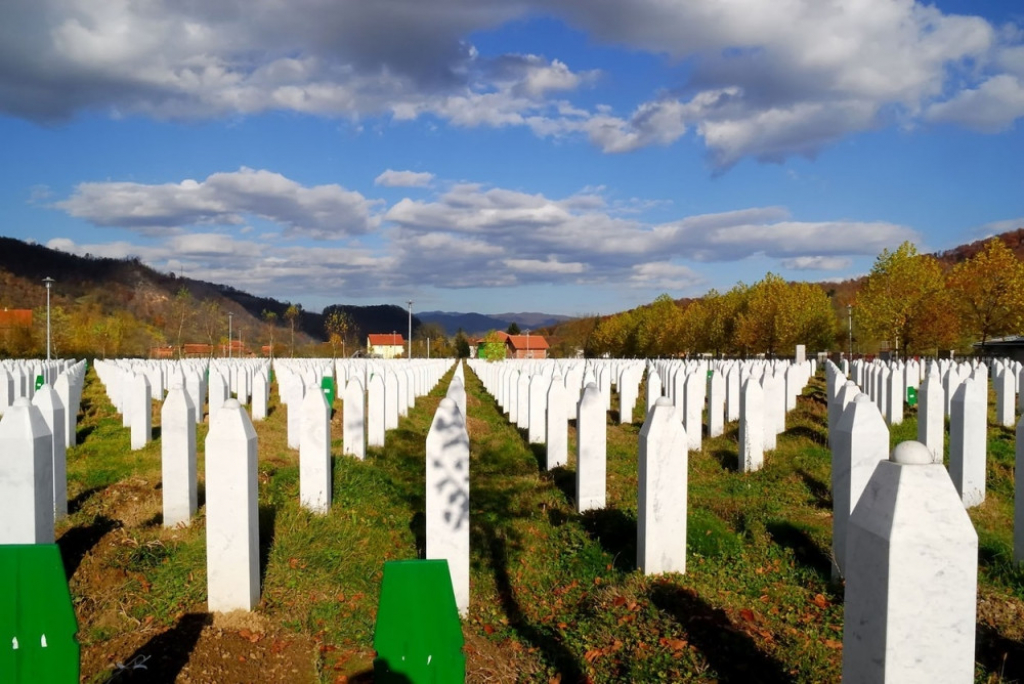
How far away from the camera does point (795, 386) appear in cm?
2056

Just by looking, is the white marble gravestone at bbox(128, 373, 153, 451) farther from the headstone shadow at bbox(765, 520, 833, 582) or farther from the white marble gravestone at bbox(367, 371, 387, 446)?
the headstone shadow at bbox(765, 520, 833, 582)

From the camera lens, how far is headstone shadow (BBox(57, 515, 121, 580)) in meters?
6.00

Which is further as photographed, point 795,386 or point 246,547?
point 795,386

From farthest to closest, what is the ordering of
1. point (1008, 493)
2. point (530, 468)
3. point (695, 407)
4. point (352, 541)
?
point (695, 407), point (530, 468), point (1008, 493), point (352, 541)

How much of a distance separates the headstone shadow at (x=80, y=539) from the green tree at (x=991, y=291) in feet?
136

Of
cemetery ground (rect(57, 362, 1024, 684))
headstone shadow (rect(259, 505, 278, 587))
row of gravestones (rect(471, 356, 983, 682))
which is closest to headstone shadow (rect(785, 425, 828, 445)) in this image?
cemetery ground (rect(57, 362, 1024, 684))

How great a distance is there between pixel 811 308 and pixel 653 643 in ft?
184

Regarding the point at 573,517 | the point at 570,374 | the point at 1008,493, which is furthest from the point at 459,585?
the point at 570,374

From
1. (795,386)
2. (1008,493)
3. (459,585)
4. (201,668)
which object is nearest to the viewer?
(201,668)

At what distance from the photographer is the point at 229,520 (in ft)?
17.6

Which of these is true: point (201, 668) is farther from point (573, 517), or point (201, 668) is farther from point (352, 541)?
point (573, 517)

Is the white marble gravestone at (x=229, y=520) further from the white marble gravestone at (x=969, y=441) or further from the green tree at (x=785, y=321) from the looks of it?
the green tree at (x=785, y=321)

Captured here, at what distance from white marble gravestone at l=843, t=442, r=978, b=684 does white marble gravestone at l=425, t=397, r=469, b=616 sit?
341 cm

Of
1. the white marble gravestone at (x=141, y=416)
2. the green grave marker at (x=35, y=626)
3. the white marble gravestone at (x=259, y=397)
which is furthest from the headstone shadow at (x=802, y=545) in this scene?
the white marble gravestone at (x=259, y=397)
